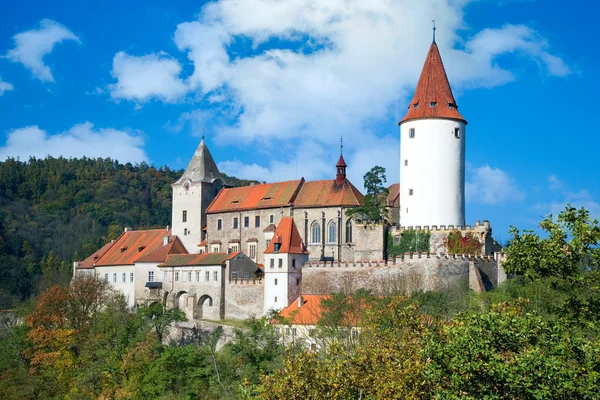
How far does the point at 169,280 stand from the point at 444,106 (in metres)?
24.8

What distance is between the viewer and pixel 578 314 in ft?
63.0

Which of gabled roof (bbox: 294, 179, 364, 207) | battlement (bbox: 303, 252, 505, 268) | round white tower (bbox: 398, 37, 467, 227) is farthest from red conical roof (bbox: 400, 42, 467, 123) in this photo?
battlement (bbox: 303, 252, 505, 268)

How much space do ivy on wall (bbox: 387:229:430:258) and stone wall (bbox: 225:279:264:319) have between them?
377 inches

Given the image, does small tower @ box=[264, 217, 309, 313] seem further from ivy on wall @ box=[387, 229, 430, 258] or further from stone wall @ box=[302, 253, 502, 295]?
ivy on wall @ box=[387, 229, 430, 258]

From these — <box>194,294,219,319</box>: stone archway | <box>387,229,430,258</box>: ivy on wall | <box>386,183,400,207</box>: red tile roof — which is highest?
<box>386,183,400,207</box>: red tile roof

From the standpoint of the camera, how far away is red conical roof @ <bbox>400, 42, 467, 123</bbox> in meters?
54.0

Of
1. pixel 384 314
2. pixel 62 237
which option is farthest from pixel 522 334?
pixel 62 237

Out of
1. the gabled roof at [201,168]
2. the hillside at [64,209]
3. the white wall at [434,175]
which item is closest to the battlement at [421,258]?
the white wall at [434,175]

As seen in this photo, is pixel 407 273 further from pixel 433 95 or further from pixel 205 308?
pixel 205 308

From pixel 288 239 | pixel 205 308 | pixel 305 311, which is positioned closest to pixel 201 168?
pixel 205 308

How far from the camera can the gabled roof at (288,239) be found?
54219 millimetres

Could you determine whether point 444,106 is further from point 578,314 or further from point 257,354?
point 578,314

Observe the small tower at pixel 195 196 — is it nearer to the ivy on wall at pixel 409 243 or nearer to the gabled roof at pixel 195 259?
the gabled roof at pixel 195 259

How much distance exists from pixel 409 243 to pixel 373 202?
426 cm
